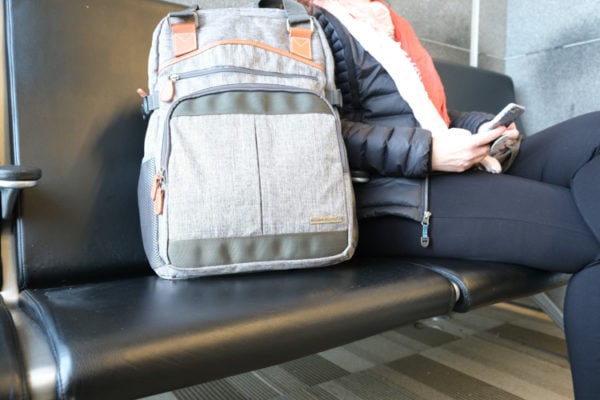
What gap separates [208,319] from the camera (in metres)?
0.53

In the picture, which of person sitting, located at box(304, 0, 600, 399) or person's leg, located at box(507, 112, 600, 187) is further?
person's leg, located at box(507, 112, 600, 187)

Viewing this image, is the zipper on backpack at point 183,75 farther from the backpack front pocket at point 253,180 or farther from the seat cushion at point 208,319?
the seat cushion at point 208,319

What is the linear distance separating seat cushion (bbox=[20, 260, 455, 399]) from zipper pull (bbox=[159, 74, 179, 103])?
287 millimetres

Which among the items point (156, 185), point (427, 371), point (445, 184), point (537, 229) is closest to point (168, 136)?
point (156, 185)

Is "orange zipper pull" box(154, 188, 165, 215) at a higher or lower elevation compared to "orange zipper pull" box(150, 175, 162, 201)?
lower

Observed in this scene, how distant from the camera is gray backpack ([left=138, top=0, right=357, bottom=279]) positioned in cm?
67

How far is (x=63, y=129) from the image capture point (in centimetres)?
80

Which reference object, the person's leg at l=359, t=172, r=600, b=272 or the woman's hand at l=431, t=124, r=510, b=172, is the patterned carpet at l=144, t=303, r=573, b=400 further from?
the woman's hand at l=431, t=124, r=510, b=172

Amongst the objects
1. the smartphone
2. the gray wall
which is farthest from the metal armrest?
the gray wall

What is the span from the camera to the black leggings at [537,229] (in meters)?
0.72

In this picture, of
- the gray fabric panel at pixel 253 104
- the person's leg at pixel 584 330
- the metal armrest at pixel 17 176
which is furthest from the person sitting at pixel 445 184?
the metal armrest at pixel 17 176

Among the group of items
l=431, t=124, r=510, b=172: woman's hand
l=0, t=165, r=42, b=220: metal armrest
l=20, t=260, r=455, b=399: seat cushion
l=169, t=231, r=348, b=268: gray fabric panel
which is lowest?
l=20, t=260, r=455, b=399: seat cushion

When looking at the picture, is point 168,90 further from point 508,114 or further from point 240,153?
point 508,114

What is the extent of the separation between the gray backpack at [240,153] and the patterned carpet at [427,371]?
505mm
